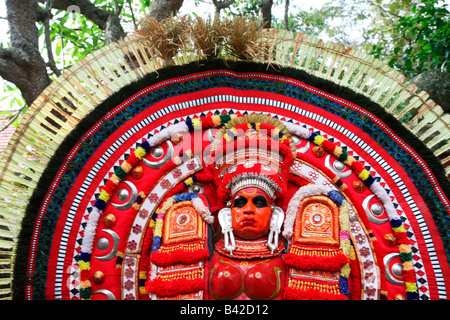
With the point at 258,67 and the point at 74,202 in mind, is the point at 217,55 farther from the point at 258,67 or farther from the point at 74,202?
the point at 74,202

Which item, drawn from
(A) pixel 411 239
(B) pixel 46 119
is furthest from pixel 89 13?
(A) pixel 411 239

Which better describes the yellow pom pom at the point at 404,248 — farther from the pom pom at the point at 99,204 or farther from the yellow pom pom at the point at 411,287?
the pom pom at the point at 99,204

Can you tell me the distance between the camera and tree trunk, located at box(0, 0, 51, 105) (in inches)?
142

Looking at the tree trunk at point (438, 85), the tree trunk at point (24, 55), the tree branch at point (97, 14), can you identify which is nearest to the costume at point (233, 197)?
the tree trunk at point (24, 55)

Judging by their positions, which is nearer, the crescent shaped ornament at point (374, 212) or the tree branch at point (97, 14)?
the crescent shaped ornament at point (374, 212)

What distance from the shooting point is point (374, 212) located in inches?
129

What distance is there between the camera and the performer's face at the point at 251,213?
9.91 feet

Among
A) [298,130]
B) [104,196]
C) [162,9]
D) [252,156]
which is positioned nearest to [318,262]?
[252,156]

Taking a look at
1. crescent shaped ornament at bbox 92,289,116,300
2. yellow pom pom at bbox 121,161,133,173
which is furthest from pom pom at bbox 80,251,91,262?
yellow pom pom at bbox 121,161,133,173

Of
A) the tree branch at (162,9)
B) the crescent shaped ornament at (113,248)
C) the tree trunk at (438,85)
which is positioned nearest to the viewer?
the crescent shaped ornament at (113,248)

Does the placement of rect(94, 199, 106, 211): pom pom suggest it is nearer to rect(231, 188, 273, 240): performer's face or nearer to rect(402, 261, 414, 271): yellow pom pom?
rect(231, 188, 273, 240): performer's face

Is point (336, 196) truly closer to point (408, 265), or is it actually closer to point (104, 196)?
point (408, 265)

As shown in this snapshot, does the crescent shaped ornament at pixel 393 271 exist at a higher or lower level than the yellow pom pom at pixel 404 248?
lower

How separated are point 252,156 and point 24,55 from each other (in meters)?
2.59
